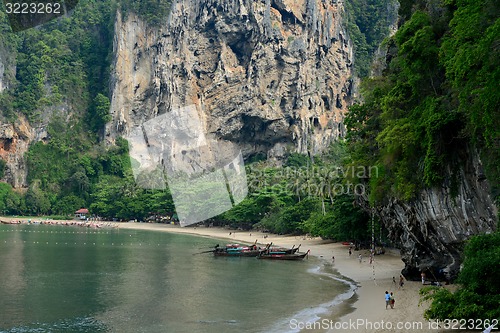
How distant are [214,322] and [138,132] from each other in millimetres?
80751

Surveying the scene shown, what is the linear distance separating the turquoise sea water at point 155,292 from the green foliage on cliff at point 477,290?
592cm

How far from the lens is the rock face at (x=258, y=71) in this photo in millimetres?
88750

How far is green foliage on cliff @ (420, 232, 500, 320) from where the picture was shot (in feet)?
44.9

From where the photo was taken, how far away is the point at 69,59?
110m

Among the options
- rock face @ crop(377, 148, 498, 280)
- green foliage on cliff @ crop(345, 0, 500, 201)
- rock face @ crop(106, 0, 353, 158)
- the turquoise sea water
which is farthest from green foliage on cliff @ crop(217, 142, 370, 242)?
rock face @ crop(106, 0, 353, 158)

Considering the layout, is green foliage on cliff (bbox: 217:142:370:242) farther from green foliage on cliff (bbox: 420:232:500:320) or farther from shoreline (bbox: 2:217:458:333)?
green foliage on cliff (bbox: 420:232:500:320)

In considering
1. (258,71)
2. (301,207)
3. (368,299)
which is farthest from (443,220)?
(258,71)

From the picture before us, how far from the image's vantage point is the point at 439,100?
1841 centimetres

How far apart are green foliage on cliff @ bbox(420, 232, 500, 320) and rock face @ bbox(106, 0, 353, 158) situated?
7460cm

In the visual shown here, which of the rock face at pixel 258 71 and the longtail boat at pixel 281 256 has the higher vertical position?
the rock face at pixel 258 71

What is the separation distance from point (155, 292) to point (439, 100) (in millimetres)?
15582

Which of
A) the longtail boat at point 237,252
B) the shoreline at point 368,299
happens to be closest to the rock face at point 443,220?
the shoreline at point 368,299

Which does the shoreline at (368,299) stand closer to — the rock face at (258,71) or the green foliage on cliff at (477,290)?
the green foliage on cliff at (477,290)

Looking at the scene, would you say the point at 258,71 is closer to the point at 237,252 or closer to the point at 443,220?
the point at 237,252
